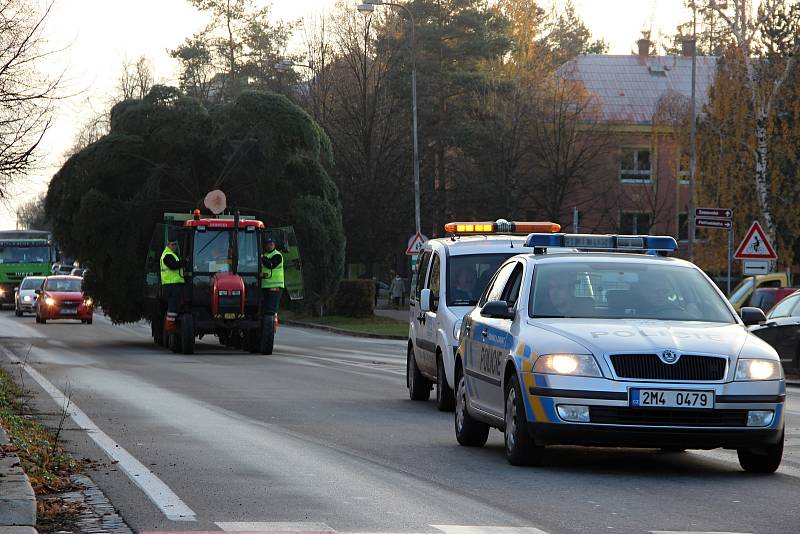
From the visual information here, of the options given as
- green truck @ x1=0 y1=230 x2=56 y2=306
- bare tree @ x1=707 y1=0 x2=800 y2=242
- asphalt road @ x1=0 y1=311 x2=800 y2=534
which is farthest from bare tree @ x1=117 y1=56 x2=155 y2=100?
asphalt road @ x1=0 y1=311 x2=800 y2=534

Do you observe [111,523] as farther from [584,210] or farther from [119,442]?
[584,210]

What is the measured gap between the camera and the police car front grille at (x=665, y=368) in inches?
417

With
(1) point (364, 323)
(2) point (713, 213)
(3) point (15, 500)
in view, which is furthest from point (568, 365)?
(1) point (364, 323)

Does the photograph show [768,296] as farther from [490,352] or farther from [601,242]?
[490,352]

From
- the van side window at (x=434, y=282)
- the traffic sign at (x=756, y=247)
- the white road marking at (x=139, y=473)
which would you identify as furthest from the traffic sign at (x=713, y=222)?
the white road marking at (x=139, y=473)

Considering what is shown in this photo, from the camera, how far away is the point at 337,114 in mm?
61531

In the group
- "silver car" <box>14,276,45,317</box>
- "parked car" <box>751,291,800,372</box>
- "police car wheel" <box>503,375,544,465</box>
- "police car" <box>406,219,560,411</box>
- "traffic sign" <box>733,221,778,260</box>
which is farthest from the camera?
"silver car" <box>14,276,45,317</box>

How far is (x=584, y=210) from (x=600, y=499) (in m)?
61.2

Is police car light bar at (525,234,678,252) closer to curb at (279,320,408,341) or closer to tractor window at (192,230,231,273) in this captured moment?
tractor window at (192,230,231,273)

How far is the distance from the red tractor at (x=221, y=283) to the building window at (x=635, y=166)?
41.3 meters

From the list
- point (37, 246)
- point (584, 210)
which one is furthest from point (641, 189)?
point (37, 246)

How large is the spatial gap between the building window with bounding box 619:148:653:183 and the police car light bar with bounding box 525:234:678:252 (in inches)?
2296

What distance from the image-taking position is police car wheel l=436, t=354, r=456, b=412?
1661 centimetres

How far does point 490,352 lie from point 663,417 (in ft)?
6.36
